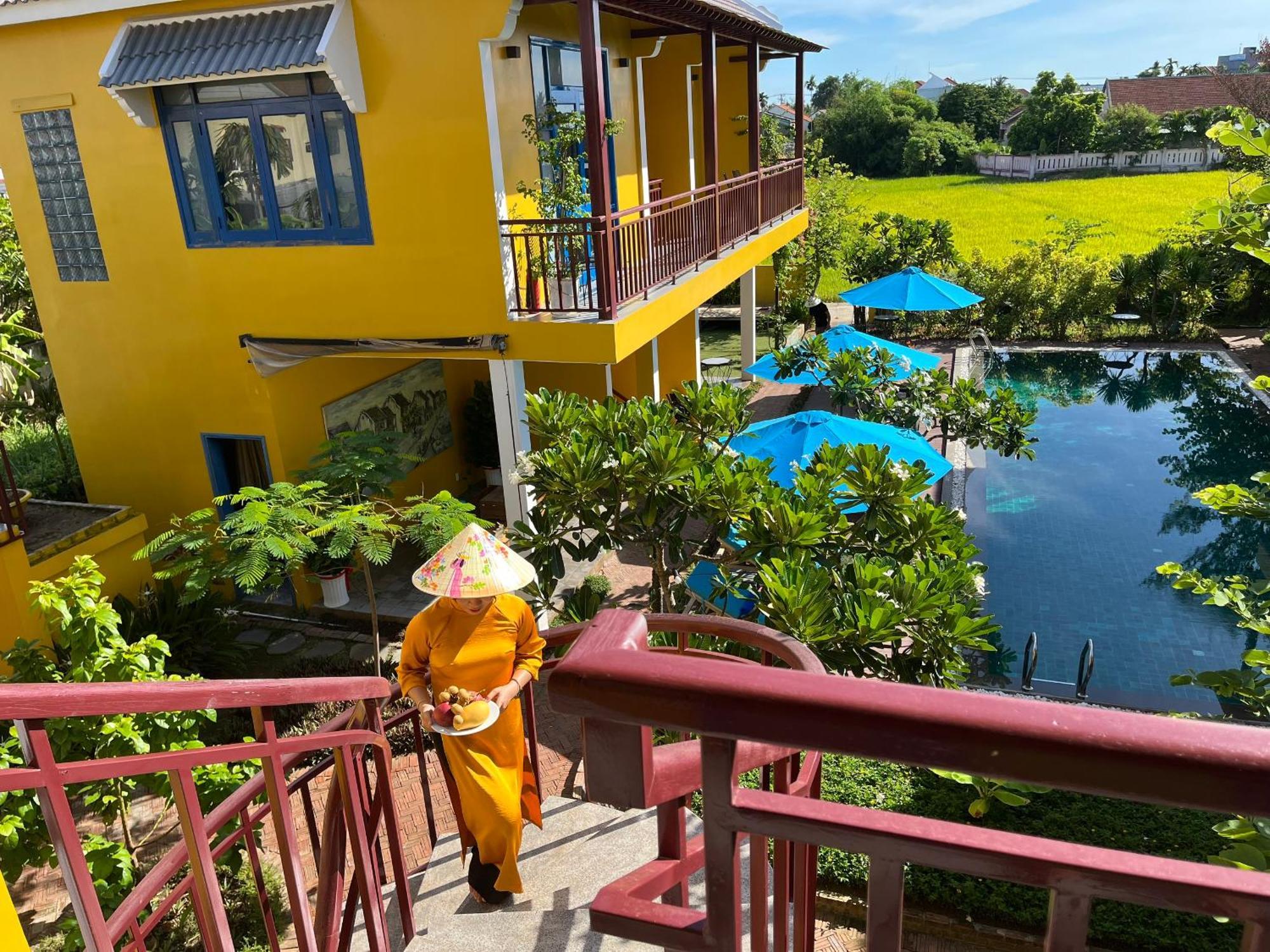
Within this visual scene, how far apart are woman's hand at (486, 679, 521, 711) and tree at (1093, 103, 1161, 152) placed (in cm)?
6878

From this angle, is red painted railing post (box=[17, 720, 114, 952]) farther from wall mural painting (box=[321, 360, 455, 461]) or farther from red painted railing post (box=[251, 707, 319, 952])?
wall mural painting (box=[321, 360, 455, 461])

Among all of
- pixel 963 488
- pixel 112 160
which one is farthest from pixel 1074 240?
pixel 112 160

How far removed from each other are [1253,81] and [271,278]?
39886 mm

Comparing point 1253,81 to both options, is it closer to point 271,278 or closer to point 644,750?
point 271,278

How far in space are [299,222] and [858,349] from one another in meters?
7.90

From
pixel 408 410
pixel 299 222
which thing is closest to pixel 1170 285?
pixel 408 410

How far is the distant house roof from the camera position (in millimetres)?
70375

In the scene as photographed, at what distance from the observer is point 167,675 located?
7.23 m

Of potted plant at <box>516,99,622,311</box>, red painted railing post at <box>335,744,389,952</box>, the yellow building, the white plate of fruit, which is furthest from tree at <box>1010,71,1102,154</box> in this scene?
red painted railing post at <box>335,744,389,952</box>

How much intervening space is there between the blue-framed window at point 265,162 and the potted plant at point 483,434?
16.2 ft

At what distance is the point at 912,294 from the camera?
19656 mm

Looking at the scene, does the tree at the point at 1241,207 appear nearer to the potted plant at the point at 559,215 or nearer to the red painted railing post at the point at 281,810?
the red painted railing post at the point at 281,810

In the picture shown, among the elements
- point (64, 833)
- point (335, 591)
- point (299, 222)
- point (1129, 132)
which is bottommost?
point (335, 591)

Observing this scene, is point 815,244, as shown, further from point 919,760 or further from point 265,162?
point 919,760
